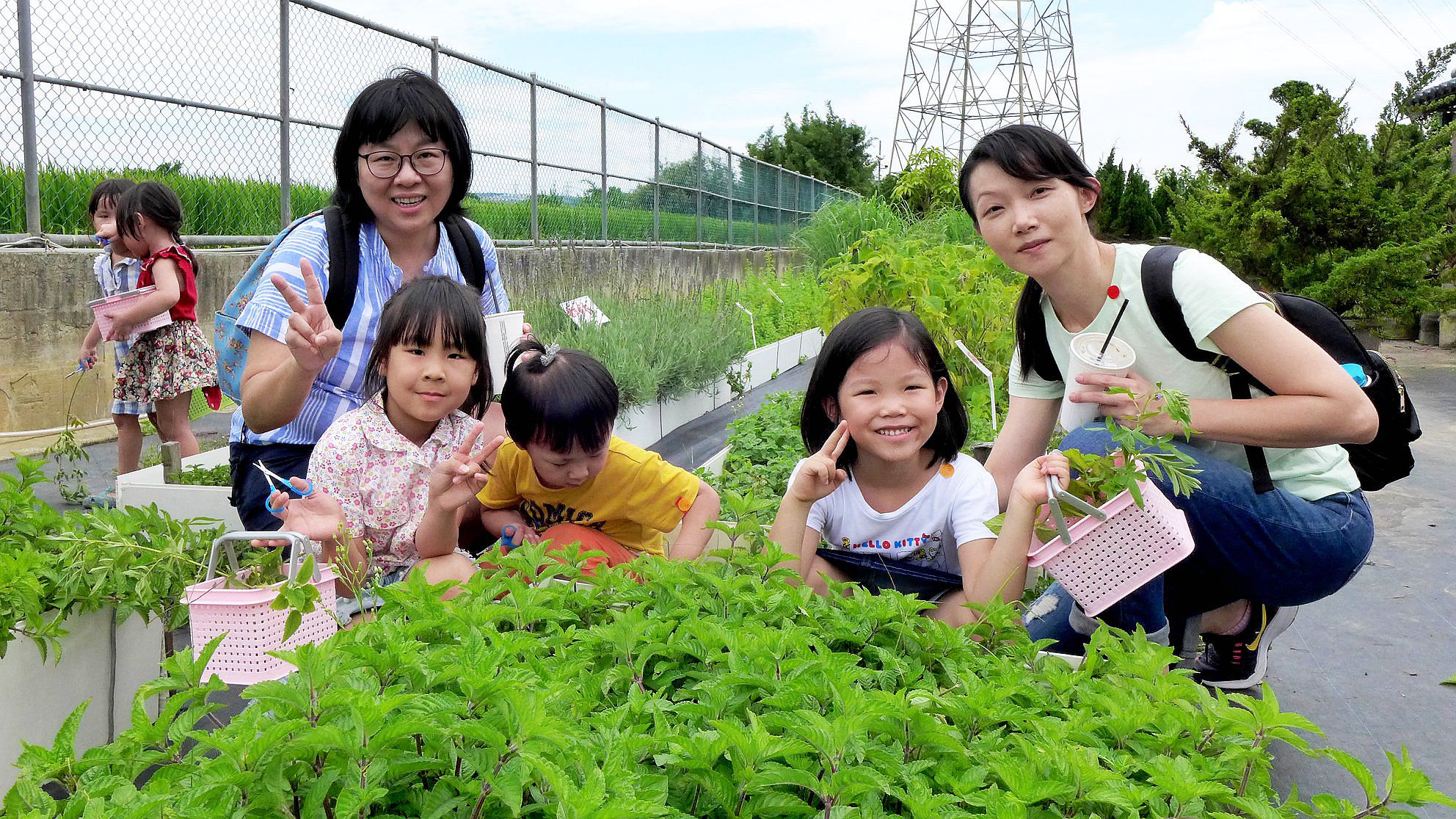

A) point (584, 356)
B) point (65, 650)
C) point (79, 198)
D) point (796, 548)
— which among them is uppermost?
point (79, 198)

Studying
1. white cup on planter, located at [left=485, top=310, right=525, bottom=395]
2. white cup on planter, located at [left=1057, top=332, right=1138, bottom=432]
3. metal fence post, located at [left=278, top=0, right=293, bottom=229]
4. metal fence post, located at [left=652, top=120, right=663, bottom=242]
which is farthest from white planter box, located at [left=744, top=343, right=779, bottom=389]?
metal fence post, located at [left=652, top=120, right=663, bottom=242]

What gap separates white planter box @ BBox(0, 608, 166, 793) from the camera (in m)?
2.12

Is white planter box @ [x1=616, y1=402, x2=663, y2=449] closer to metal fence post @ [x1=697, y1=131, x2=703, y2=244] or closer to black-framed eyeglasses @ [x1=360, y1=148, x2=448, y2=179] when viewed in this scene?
black-framed eyeglasses @ [x1=360, y1=148, x2=448, y2=179]

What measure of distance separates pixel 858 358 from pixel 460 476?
101 cm

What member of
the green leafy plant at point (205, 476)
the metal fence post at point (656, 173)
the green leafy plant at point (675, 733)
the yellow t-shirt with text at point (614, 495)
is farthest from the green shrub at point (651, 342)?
the metal fence post at point (656, 173)

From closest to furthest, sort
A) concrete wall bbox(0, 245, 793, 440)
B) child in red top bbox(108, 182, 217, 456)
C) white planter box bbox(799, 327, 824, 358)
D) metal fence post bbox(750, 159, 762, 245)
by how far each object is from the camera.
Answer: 1. child in red top bbox(108, 182, 217, 456)
2. concrete wall bbox(0, 245, 793, 440)
3. white planter box bbox(799, 327, 824, 358)
4. metal fence post bbox(750, 159, 762, 245)

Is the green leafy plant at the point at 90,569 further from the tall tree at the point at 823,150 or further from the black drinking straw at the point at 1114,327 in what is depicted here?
the tall tree at the point at 823,150

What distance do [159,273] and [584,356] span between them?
3.54 meters

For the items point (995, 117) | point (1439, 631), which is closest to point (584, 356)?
point (1439, 631)

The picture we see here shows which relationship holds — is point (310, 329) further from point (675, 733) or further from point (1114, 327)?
point (1114, 327)

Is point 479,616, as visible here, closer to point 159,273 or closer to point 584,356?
point 584,356

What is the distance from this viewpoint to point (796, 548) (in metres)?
2.52

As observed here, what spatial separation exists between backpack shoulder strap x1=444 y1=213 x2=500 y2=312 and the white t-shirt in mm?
1313

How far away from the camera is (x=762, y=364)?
7570 mm
